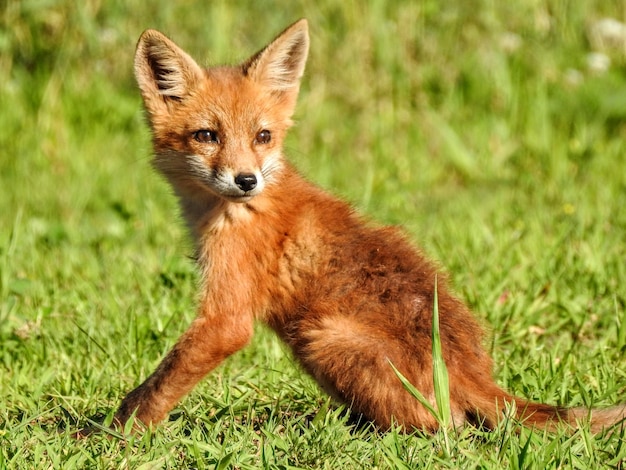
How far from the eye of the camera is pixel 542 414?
13.1ft

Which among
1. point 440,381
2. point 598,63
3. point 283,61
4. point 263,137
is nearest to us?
point 440,381

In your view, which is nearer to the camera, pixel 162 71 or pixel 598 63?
pixel 162 71

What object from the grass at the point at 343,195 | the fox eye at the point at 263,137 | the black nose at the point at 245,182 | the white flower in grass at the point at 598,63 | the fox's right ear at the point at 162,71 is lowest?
the grass at the point at 343,195

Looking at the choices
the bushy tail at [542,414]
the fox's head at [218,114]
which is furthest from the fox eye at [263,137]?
the bushy tail at [542,414]

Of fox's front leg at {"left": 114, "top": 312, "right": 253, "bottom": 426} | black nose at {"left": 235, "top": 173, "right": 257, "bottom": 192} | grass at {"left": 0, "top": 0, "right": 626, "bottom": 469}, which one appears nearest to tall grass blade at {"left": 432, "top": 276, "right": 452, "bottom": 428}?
grass at {"left": 0, "top": 0, "right": 626, "bottom": 469}

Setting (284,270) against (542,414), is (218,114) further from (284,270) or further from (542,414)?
(542,414)

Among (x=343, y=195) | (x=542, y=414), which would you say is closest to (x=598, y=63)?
(x=343, y=195)

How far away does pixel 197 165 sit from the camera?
15.5ft

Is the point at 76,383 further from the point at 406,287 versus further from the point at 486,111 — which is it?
the point at 486,111

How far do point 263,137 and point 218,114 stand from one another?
0.28m

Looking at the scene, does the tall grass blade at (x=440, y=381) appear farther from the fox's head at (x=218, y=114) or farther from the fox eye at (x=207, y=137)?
the fox eye at (x=207, y=137)

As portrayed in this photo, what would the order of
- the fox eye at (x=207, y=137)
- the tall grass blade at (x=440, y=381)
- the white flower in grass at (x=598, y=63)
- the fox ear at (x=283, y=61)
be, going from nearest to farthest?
the tall grass blade at (x=440, y=381), the fox eye at (x=207, y=137), the fox ear at (x=283, y=61), the white flower in grass at (x=598, y=63)

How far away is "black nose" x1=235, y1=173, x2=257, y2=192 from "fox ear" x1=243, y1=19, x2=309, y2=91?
0.76m

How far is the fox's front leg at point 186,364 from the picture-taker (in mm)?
4262
